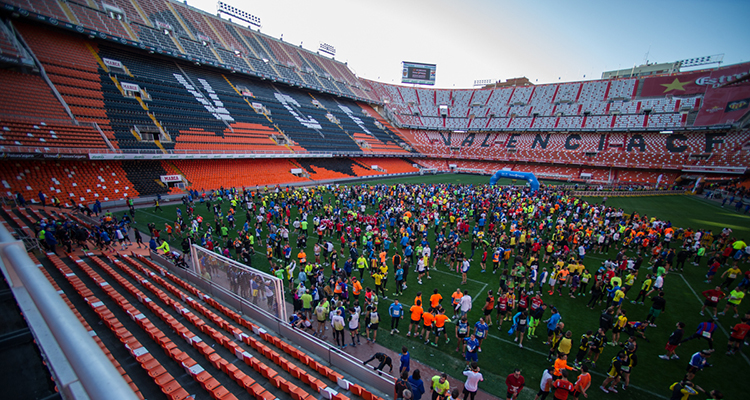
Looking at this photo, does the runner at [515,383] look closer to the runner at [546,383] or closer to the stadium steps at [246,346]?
the runner at [546,383]

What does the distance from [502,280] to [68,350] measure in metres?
11.0

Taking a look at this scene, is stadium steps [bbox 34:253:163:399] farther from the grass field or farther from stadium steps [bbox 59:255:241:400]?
the grass field

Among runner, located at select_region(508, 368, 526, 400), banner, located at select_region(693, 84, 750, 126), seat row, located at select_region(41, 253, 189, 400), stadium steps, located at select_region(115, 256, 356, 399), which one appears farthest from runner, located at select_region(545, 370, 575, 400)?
banner, located at select_region(693, 84, 750, 126)

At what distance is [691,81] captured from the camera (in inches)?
1849

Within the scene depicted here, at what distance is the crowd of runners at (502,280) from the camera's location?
294 inches

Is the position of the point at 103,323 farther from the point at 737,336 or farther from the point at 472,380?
the point at 737,336

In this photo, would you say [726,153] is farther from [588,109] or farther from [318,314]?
[318,314]

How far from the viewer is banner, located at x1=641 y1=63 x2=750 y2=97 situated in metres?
43.8

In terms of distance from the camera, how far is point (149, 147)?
1077 inches

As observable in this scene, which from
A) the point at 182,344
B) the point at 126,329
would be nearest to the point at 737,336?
the point at 182,344

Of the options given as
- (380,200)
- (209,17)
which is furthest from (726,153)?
(209,17)

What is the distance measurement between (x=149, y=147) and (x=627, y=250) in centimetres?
3604

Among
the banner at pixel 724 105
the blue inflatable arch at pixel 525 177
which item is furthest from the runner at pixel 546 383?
the banner at pixel 724 105

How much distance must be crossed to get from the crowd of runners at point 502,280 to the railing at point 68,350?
5.46 m
